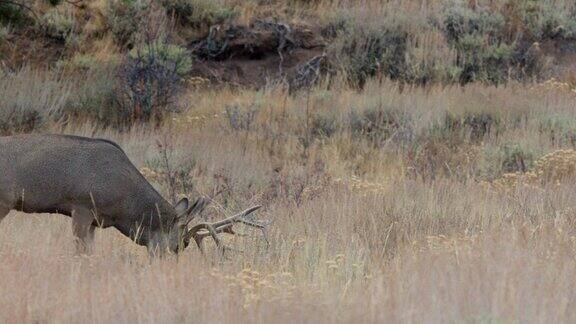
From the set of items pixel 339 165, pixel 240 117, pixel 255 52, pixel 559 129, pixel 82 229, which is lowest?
pixel 255 52

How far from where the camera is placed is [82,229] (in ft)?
25.6

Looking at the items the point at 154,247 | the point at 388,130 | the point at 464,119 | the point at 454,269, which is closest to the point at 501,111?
the point at 464,119

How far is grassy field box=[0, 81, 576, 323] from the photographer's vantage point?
18.4 feet

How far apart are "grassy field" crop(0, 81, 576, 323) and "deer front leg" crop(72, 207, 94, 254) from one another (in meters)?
0.16

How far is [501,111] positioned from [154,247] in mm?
8295

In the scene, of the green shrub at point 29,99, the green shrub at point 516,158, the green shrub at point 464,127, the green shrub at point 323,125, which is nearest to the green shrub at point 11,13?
the green shrub at point 29,99

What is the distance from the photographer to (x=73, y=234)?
7.96 m

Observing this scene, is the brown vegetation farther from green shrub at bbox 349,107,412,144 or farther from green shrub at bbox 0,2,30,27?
green shrub at bbox 0,2,30,27

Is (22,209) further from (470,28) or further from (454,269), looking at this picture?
(470,28)

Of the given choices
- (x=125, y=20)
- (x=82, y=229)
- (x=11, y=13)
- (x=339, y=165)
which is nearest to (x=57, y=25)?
(x=125, y=20)

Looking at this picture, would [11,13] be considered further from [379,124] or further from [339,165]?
[379,124]

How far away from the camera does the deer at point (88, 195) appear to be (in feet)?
25.6

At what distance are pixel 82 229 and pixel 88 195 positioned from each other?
24 centimetres

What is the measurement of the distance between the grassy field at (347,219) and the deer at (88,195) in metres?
0.21
